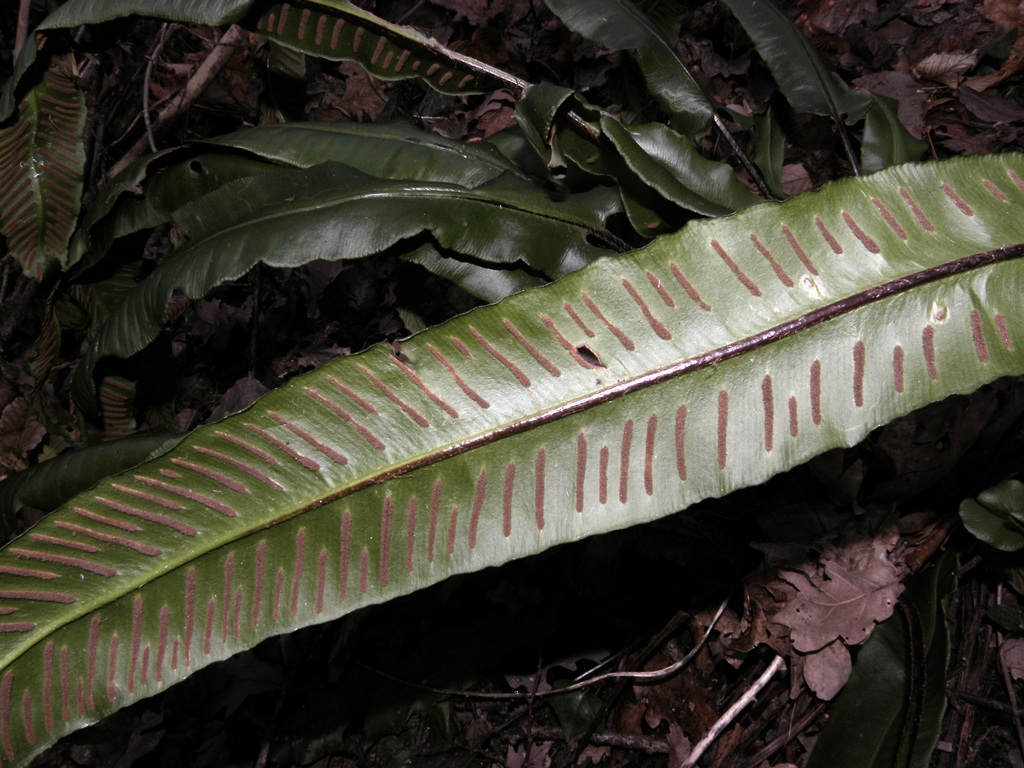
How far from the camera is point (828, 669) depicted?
1.39 m

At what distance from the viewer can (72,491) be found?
1.38m

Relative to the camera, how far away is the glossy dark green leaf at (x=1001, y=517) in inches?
45.9

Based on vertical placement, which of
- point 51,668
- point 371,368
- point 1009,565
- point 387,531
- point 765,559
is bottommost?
point 765,559

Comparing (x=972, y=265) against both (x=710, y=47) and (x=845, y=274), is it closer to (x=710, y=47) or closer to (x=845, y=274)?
(x=845, y=274)

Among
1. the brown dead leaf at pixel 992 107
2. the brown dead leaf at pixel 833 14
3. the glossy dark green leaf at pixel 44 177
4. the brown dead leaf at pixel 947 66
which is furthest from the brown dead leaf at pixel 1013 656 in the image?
the glossy dark green leaf at pixel 44 177

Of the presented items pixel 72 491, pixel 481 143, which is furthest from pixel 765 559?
pixel 72 491

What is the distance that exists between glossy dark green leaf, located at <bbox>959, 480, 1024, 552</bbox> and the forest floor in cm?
18

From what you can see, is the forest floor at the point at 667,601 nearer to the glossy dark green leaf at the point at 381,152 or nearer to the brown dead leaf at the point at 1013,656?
the brown dead leaf at the point at 1013,656

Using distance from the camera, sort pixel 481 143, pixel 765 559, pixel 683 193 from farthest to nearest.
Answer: pixel 481 143, pixel 765 559, pixel 683 193

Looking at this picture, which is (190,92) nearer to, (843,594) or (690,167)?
(690,167)

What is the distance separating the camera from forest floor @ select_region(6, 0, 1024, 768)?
1.43 meters

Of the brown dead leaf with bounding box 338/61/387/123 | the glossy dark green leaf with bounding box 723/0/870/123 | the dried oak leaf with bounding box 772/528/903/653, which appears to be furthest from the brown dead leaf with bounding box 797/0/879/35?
the dried oak leaf with bounding box 772/528/903/653

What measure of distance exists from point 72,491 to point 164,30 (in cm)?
191

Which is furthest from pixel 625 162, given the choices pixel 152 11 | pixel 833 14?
pixel 833 14
